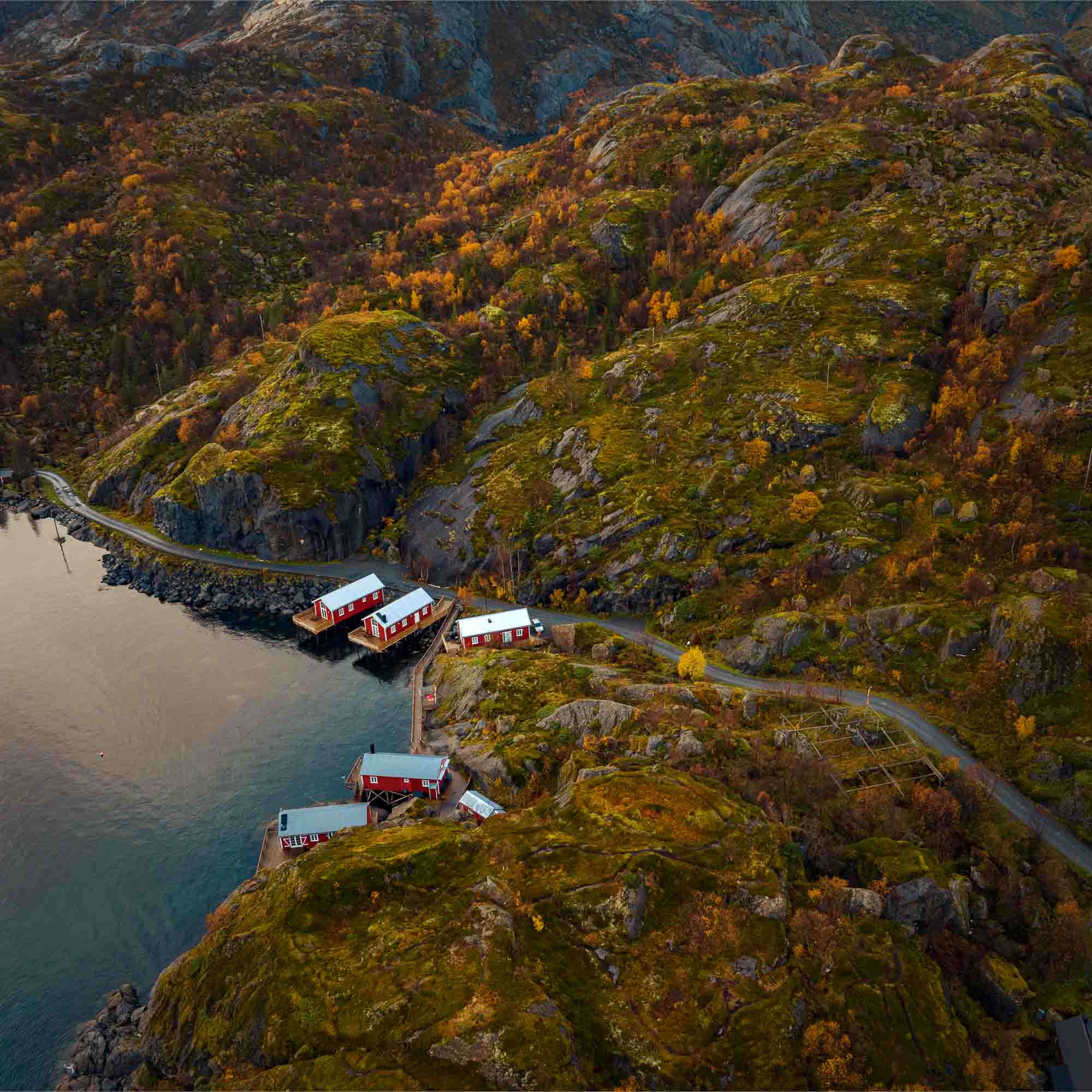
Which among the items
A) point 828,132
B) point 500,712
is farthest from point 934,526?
point 828,132

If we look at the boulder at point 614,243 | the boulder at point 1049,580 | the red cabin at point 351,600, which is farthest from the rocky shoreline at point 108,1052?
the boulder at point 614,243

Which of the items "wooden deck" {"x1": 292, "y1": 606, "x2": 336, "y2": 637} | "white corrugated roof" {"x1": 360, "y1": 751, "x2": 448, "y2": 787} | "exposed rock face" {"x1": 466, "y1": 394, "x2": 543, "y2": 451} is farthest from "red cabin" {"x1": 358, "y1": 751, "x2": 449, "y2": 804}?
"exposed rock face" {"x1": 466, "y1": 394, "x2": 543, "y2": 451}

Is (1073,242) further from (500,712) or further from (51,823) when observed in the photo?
(51,823)

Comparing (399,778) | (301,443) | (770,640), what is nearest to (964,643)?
(770,640)

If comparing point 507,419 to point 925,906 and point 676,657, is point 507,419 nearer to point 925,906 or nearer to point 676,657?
point 676,657

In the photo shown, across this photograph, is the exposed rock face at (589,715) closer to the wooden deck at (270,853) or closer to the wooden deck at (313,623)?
the wooden deck at (270,853)

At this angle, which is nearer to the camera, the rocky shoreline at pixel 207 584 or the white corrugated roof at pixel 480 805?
the white corrugated roof at pixel 480 805

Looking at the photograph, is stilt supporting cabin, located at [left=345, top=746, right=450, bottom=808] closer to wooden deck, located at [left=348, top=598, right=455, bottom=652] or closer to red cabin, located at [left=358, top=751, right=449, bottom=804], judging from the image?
red cabin, located at [left=358, top=751, right=449, bottom=804]
